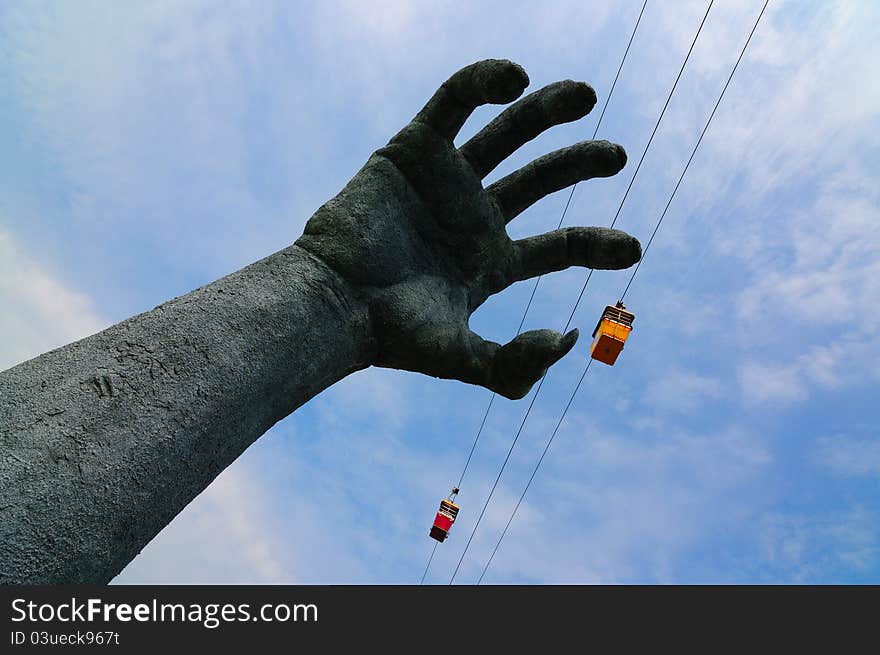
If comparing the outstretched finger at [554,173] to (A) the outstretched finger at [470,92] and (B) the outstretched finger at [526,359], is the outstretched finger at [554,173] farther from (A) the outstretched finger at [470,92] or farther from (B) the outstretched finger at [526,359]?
(B) the outstretched finger at [526,359]

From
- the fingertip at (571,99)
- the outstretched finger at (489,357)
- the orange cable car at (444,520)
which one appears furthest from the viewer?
the orange cable car at (444,520)

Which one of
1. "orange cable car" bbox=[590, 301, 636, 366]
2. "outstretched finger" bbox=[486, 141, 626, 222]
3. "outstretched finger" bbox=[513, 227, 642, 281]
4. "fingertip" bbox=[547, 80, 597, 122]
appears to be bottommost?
"orange cable car" bbox=[590, 301, 636, 366]

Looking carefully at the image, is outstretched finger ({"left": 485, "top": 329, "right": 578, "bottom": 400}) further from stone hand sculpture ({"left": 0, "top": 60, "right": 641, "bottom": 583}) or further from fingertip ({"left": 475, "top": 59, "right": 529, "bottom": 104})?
fingertip ({"left": 475, "top": 59, "right": 529, "bottom": 104})

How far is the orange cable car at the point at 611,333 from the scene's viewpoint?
3.90 m

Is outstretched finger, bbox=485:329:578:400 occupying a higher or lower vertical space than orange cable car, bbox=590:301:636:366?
lower

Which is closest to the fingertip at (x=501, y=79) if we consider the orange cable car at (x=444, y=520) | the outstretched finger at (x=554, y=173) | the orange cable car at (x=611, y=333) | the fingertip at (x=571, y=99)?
the fingertip at (x=571, y=99)

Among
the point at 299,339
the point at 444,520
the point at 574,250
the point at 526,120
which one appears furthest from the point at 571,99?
the point at 444,520

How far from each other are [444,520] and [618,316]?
3225 millimetres

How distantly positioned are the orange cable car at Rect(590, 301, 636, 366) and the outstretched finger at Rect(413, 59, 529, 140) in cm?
149

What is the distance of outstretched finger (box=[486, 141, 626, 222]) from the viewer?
343 centimetres

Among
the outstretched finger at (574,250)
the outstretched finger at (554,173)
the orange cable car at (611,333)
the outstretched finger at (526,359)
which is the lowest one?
the outstretched finger at (526,359)

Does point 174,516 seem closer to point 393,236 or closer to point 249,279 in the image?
point 249,279

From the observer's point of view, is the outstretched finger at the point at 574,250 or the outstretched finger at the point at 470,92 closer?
the outstretched finger at the point at 470,92

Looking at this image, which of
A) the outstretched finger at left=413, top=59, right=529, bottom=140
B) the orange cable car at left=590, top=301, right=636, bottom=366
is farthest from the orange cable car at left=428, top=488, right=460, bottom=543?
the outstretched finger at left=413, top=59, right=529, bottom=140
